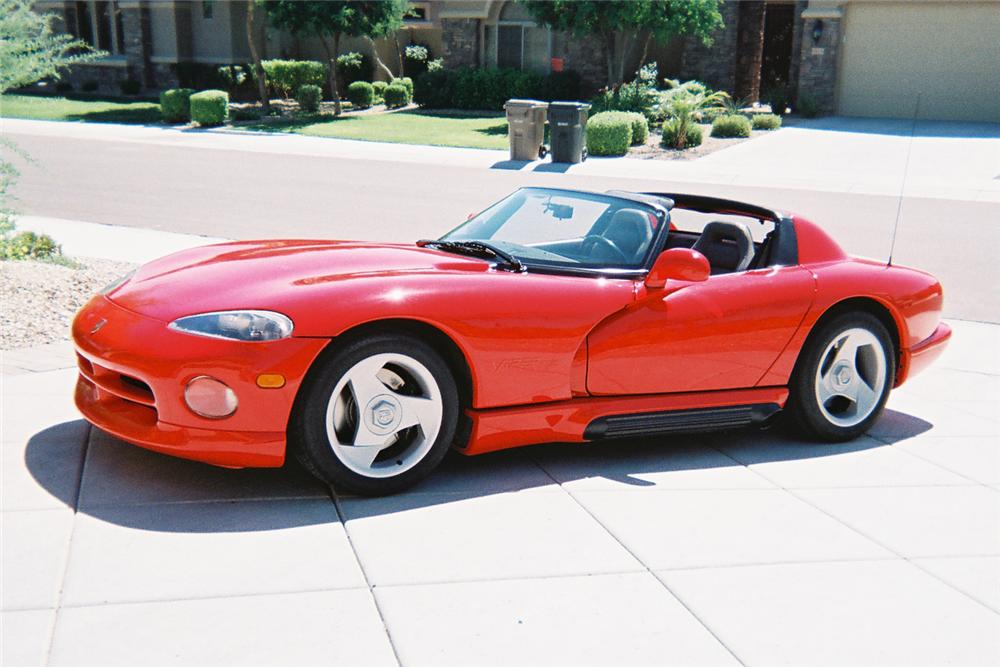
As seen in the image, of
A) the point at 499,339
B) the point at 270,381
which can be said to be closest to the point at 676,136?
the point at 499,339

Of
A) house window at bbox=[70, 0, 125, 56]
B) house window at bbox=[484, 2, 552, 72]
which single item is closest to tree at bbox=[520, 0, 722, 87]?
house window at bbox=[484, 2, 552, 72]

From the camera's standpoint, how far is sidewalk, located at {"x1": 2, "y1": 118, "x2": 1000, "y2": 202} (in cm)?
1983

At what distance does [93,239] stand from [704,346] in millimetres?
8277

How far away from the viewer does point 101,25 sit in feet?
141

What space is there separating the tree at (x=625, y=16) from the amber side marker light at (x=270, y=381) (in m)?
25.8

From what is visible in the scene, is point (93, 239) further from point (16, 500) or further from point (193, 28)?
point (193, 28)

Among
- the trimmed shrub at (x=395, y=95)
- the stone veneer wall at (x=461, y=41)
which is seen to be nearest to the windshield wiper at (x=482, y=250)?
the trimmed shrub at (x=395, y=95)

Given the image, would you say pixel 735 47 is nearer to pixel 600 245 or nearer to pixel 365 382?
pixel 600 245

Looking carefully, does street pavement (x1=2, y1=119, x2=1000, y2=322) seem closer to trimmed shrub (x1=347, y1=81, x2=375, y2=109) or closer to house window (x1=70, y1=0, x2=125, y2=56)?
trimmed shrub (x1=347, y1=81, x2=375, y2=109)

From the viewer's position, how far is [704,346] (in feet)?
16.8

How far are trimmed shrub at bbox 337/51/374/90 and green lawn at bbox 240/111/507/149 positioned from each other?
16.0 feet

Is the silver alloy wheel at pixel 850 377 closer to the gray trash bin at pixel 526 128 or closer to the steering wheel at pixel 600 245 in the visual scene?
the steering wheel at pixel 600 245

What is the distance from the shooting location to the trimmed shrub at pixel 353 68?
38.4m

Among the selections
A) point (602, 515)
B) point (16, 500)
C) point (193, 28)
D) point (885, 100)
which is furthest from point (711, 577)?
point (193, 28)
